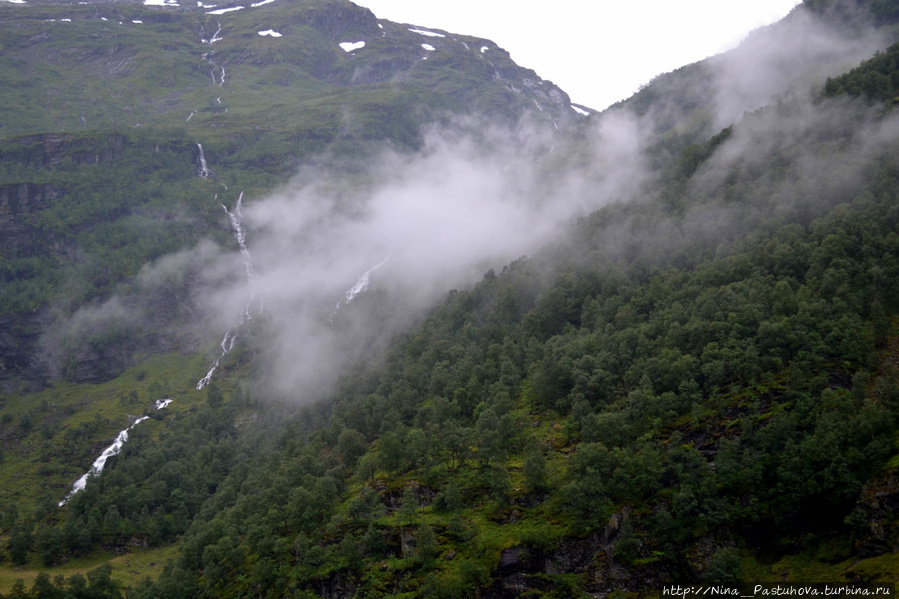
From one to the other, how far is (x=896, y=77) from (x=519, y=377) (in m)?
114

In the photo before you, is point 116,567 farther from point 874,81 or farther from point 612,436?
point 874,81

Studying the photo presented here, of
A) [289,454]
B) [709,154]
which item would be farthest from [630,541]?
[709,154]

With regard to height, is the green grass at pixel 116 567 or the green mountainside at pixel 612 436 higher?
the green mountainside at pixel 612 436

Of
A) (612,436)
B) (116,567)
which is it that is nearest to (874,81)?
(612,436)

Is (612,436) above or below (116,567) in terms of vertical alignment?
above

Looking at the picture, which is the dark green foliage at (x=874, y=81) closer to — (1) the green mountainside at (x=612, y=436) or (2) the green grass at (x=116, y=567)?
(1) the green mountainside at (x=612, y=436)

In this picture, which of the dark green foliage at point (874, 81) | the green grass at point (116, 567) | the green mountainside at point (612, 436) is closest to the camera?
the green mountainside at point (612, 436)

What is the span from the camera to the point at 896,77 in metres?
146

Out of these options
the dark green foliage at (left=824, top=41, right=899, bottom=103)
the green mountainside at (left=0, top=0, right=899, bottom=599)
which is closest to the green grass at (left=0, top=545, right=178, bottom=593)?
the green mountainside at (left=0, top=0, right=899, bottom=599)

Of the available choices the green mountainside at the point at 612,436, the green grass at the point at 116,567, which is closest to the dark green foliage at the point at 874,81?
the green mountainside at the point at 612,436

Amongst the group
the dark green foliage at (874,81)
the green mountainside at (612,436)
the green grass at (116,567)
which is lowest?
the green grass at (116,567)

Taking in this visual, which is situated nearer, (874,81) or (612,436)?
(612,436)

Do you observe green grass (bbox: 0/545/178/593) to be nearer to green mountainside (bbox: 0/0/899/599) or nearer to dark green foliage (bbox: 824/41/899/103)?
green mountainside (bbox: 0/0/899/599)

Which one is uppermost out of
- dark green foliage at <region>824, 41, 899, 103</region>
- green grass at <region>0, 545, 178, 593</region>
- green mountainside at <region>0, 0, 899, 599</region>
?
dark green foliage at <region>824, 41, 899, 103</region>
